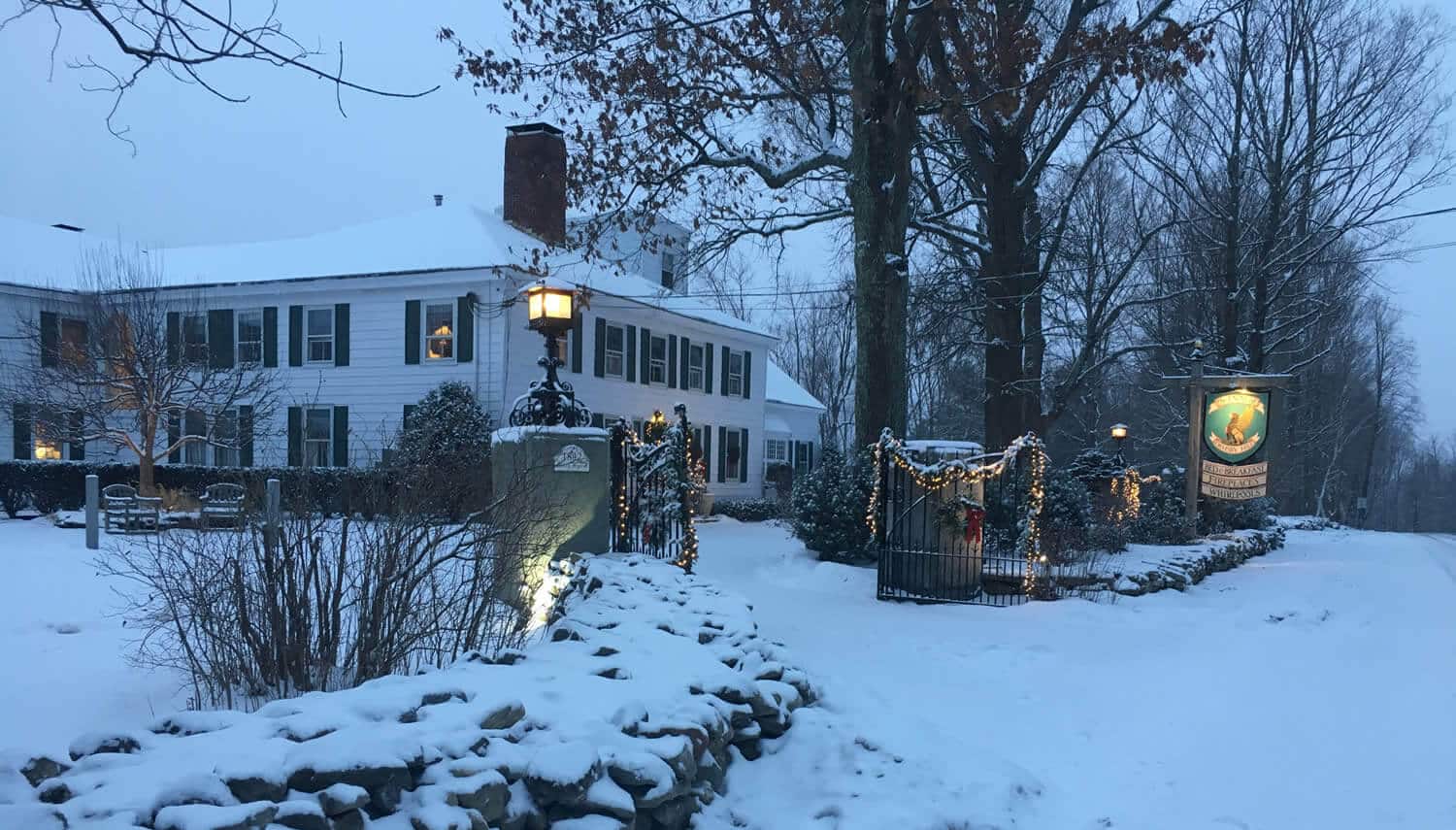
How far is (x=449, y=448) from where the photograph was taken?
1590cm

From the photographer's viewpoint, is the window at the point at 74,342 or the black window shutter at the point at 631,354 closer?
the window at the point at 74,342

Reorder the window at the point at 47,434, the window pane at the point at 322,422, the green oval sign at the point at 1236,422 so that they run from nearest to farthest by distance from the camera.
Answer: the green oval sign at the point at 1236,422 < the window at the point at 47,434 < the window pane at the point at 322,422

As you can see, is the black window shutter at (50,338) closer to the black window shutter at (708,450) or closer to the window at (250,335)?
the window at (250,335)

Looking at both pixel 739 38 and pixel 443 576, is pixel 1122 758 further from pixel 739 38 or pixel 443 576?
pixel 739 38

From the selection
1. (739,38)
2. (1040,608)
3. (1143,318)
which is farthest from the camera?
(1143,318)

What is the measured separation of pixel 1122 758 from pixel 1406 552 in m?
17.7

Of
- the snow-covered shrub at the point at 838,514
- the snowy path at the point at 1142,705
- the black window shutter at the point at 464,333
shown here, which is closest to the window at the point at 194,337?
the black window shutter at the point at 464,333

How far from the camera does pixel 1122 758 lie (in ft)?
17.7

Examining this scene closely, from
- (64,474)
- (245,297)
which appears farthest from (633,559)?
(245,297)

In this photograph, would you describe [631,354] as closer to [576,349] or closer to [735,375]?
[576,349]

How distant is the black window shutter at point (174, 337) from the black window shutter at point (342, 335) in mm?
2940

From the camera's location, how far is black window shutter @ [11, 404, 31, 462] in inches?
748

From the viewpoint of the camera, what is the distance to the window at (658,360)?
23578mm

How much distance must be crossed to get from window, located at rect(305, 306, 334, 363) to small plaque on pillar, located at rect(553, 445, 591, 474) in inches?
567
